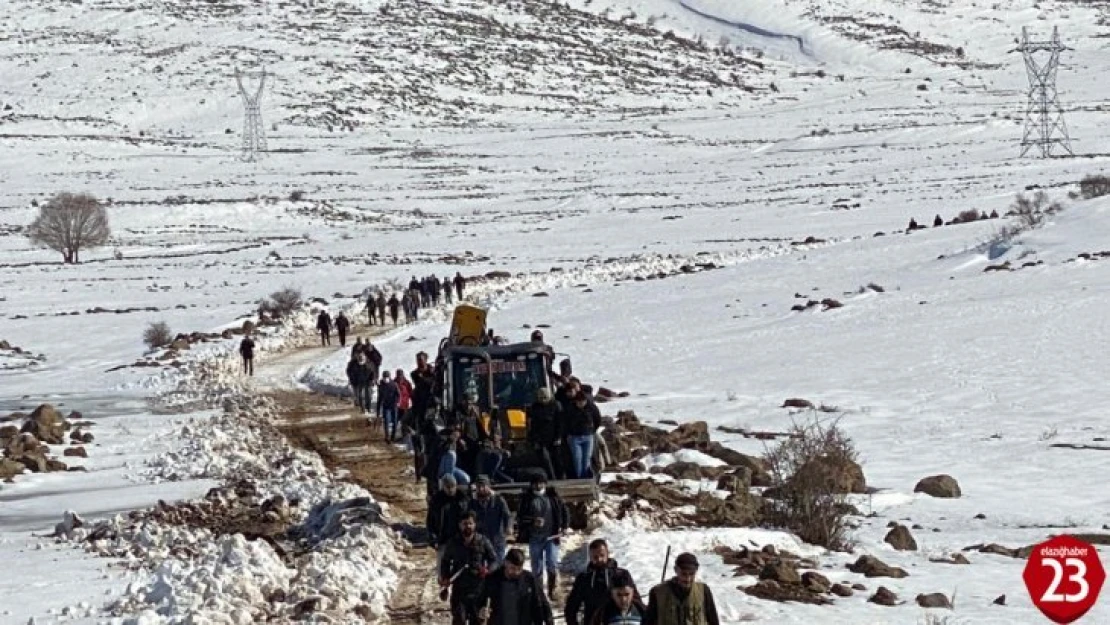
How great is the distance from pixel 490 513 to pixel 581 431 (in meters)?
3.33

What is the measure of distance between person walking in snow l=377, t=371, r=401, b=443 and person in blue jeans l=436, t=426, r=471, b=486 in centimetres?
840

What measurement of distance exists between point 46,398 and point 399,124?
4466 inches

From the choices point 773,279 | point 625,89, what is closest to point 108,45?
point 625,89

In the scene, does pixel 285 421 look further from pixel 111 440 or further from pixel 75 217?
pixel 75 217

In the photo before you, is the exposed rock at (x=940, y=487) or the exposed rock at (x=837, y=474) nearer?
the exposed rock at (x=837, y=474)

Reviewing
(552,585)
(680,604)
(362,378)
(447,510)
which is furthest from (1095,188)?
(680,604)

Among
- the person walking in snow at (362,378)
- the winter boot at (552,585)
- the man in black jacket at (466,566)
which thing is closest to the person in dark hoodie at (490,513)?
the man in black jacket at (466,566)

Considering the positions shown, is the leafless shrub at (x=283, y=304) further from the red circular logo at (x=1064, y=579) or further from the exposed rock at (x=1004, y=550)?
the red circular logo at (x=1064, y=579)

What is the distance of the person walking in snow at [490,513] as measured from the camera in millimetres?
13680

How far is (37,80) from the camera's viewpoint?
519 feet

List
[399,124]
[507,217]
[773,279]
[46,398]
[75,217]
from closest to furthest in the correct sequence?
[46,398]
[773,279]
[75,217]
[507,217]
[399,124]

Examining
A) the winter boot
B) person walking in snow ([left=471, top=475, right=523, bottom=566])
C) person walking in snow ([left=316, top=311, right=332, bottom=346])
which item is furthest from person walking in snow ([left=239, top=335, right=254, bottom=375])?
person walking in snow ([left=471, top=475, right=523, bottom=566])

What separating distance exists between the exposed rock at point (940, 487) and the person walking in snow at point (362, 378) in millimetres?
11901

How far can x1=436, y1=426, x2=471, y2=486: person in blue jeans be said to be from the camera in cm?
1655
